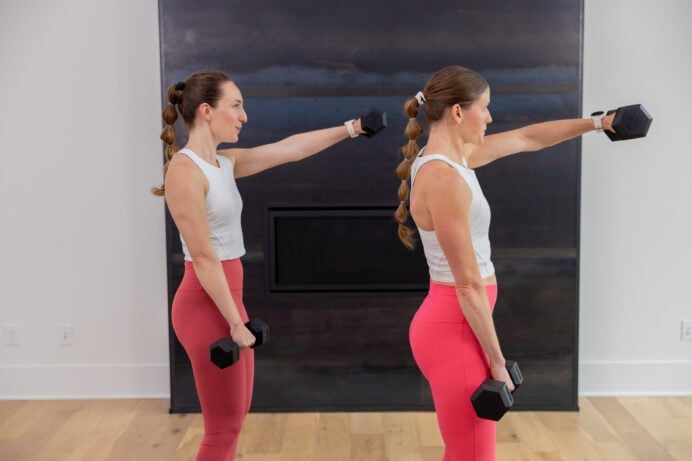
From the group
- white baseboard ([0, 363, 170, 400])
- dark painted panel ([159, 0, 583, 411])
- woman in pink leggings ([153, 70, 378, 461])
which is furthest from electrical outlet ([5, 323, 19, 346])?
woman in pink leggings ([153, 70, 378, 461])

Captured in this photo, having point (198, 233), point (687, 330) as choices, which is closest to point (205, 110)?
point (198, 233)

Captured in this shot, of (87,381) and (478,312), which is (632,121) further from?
(87,381)

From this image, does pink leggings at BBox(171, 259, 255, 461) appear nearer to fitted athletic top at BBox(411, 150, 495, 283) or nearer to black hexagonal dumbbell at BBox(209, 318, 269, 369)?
black hexagonal dumbbell at BBox(209, 318, 269, 369)

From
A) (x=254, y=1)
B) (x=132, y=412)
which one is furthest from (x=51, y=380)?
(x=254, y=1)

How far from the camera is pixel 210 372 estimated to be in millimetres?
1979

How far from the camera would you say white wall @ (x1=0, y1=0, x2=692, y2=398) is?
3.43 m

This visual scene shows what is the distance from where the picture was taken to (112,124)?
136 inches

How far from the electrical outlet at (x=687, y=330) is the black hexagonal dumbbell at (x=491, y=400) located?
7.63 ft

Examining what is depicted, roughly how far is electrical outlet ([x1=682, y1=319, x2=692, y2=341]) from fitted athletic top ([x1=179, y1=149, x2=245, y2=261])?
8.24ft

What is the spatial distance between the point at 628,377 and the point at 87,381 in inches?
108

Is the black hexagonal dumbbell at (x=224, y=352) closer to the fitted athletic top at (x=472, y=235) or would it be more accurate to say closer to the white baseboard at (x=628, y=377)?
the fitted athletic top at (x=472, y=235)

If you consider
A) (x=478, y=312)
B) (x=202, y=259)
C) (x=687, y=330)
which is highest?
(x=202, y=259)

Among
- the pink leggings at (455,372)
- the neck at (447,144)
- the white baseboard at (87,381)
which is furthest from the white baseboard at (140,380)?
the neck at (447,144)

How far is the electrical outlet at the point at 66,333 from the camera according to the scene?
356 centimetres
